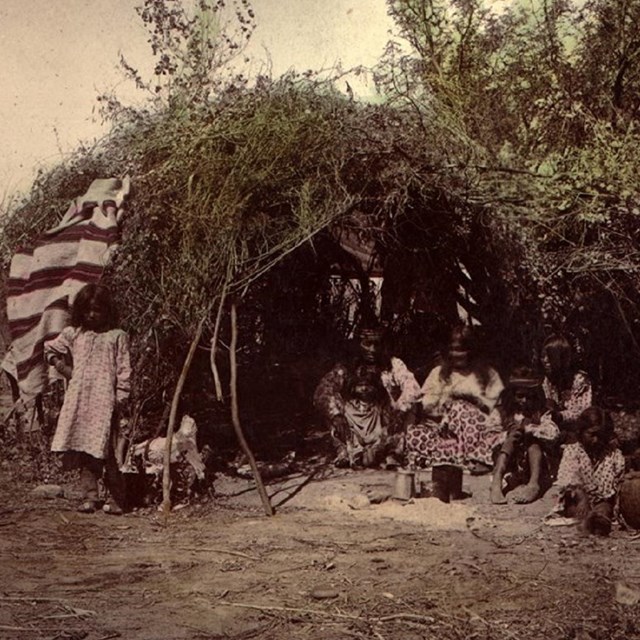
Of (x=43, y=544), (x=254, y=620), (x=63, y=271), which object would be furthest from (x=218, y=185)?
(x=254, y=620)

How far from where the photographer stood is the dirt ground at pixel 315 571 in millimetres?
5336

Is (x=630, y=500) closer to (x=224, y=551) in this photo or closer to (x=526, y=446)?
(x=526, y=446)

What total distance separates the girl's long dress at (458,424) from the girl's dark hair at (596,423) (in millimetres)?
1796

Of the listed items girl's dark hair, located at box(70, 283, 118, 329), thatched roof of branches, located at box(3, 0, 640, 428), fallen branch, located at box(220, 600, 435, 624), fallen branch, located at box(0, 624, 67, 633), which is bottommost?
fallen branch, located at box(0, 624, 67, 633)

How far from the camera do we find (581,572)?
6363 millimetres

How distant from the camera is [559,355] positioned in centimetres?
987

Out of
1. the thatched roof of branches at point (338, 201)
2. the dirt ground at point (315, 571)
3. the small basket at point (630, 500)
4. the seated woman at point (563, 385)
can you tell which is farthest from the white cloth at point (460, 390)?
the small basket at point (630, 500)

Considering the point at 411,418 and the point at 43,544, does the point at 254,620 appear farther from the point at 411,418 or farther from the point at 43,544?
the point at 411,418

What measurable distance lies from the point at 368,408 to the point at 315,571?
11.9ft

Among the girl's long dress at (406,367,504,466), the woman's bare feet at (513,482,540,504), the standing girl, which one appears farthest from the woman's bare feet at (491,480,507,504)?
the standing girl

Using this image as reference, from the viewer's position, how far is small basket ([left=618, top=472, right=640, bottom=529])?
23.5 feet

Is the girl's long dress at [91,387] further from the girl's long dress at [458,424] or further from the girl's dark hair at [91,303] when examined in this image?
the girl's long dress at [458,424]

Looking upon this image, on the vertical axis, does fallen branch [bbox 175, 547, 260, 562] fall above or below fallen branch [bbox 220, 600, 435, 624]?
above

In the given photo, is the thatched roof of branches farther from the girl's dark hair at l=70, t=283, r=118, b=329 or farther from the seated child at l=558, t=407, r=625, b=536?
the seated child at l=558, t=407, r=625, b=536
